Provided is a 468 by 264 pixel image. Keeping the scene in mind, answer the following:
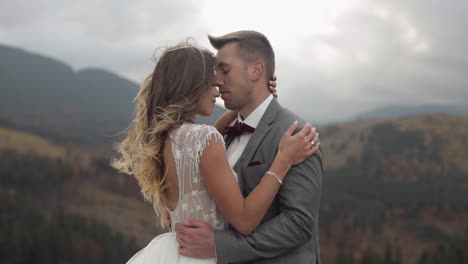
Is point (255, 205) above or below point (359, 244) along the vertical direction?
above

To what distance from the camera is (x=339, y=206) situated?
336 feet

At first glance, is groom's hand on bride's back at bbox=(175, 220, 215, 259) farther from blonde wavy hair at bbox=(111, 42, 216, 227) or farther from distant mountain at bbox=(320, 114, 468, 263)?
distant mountain at bbox=(320, 114, 468, 263)

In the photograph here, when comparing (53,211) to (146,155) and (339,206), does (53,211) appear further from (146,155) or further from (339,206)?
(146,155)

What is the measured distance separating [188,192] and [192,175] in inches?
5.3

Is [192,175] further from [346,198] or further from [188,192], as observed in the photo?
[346,198]

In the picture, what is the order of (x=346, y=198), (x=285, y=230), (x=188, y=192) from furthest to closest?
(x=346, y=198), (x=188, y=192), (x=285, y=230)

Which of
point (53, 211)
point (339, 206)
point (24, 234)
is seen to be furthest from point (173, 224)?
point (339, 206)

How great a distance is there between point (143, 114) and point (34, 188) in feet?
336

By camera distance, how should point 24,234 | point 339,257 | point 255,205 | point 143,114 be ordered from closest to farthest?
1. point 255,205
2. point 143,114
3. point 24,234
4. point 339,257

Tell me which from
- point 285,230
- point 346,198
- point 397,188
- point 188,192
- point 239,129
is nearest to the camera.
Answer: point 285,230

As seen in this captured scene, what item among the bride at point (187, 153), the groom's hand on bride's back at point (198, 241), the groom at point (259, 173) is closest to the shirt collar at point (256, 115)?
the groom at point (259, 173)

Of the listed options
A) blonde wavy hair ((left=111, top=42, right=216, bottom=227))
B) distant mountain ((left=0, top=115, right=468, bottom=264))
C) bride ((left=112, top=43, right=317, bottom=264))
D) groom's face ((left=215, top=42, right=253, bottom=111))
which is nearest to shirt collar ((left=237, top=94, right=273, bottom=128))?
groom's face ((left=215, top=42, right=253, bottom=111))

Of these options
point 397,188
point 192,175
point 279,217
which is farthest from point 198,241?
point 397,188

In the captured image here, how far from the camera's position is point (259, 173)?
3.74 meters
